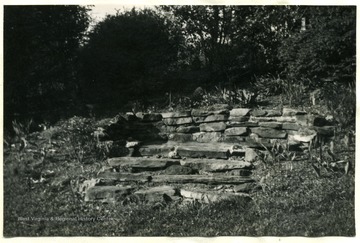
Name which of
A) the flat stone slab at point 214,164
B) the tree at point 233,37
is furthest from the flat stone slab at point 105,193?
the tree at point 233,37

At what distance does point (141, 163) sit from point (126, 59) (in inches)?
53.6

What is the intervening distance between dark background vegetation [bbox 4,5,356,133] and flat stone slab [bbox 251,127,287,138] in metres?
0.64

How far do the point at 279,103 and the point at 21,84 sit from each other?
329cm

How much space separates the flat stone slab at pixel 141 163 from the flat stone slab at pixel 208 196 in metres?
0.54

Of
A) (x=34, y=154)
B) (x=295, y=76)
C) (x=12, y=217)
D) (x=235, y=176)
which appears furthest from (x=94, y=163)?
(x=295, y=76)

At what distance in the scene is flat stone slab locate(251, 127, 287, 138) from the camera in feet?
21.4

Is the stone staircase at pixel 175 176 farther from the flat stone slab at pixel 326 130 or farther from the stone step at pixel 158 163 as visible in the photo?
the flat stone slab at pixel 326 130

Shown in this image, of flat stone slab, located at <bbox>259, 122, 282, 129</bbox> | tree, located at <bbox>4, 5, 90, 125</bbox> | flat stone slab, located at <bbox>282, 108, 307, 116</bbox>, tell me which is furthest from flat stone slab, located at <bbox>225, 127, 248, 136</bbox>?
tree, located at <bbox>4, 5, 90, 125</bbox>

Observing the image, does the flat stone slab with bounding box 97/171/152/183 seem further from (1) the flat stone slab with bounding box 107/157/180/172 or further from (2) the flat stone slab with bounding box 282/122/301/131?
(2) the flat stone slab with bounding box 282/122/301/131

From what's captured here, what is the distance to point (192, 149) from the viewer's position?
6637 millimetres

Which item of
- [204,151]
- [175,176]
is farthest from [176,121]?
[175,176]

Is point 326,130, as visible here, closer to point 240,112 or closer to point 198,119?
point 240,112

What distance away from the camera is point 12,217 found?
5910mm

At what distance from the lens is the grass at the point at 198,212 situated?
5785mm
